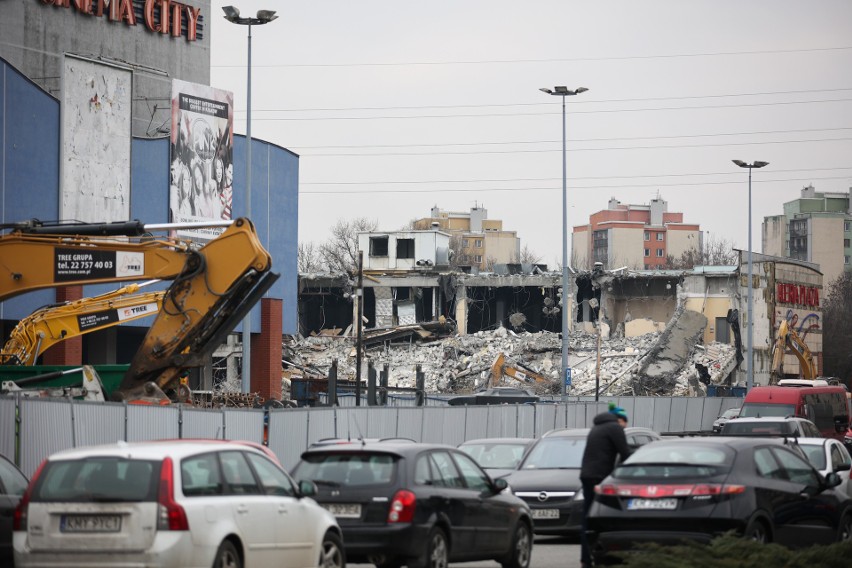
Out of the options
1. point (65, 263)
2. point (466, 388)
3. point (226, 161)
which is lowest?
point (466, 388)

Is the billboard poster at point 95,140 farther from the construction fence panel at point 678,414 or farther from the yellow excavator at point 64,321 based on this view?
the construction fence panel at point 678,414

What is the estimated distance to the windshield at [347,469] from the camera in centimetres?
1370

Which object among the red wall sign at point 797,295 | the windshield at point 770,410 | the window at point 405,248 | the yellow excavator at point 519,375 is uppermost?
the window at point 405,248

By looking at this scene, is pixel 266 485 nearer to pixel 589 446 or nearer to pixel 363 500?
pixel 363 500

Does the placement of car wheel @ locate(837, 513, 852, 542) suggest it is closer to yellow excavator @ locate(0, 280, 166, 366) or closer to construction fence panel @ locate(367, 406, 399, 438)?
construction fence panel @ locate(367, 406, 399, 438)

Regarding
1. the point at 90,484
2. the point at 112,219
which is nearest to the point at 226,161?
the point at 112,219

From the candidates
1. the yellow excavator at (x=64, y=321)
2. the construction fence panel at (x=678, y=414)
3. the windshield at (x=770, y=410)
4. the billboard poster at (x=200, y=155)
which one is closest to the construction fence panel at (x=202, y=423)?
the yellow excavator at (x=64, y=321)

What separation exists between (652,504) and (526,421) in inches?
912

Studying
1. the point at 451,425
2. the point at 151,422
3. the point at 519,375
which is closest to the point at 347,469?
the point at 151,422

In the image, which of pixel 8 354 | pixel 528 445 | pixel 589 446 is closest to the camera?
pixel 589 446

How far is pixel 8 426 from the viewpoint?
2034 centimetres

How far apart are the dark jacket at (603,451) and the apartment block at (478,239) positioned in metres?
119

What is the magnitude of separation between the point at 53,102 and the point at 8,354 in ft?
48.1

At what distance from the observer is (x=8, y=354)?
32250 millimetres
